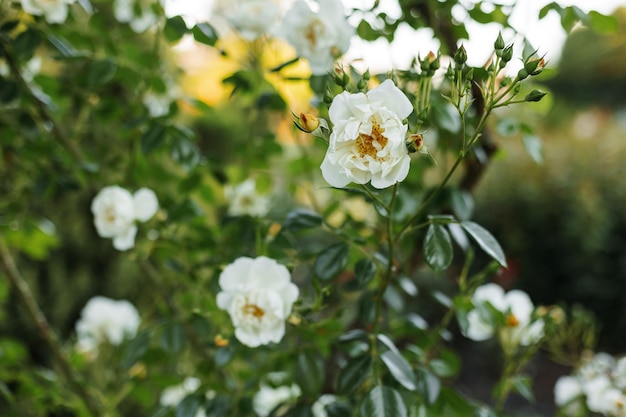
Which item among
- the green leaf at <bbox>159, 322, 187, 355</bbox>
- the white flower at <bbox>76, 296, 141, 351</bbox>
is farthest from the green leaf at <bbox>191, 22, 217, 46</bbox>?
the white flower at <bbox>76, 296, 141, 351</bbox>

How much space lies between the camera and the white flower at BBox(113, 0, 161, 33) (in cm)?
93

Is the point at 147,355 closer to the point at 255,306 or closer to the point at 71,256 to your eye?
the point at 255,306

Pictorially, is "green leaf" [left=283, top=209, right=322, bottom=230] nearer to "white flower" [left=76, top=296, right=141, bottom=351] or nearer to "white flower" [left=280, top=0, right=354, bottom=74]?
"white flower" [left=280, top=0, right=354, bottom=74]

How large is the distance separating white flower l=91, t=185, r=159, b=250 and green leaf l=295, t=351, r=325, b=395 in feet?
0.88

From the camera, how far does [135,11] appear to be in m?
0.92

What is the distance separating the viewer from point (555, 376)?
127 inches

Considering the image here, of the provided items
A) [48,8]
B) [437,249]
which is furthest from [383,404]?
[48,8]

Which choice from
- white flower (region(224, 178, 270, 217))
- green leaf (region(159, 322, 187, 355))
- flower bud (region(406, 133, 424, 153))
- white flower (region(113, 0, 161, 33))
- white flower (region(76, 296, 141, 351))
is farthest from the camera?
white flower (region(76, 296, 141, 351))

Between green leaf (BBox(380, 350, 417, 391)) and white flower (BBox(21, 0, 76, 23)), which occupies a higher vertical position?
white flower (BBox(21, 0, 76, 23))

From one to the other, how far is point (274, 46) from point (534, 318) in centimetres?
56

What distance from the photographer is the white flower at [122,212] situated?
0.79 m

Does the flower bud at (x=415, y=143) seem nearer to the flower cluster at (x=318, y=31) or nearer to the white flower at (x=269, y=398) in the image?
the flower cluster at (x=318, y=31)

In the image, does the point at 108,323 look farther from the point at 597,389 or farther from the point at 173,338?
the point at 597,389

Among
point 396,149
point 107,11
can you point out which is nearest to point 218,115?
point 107,11
